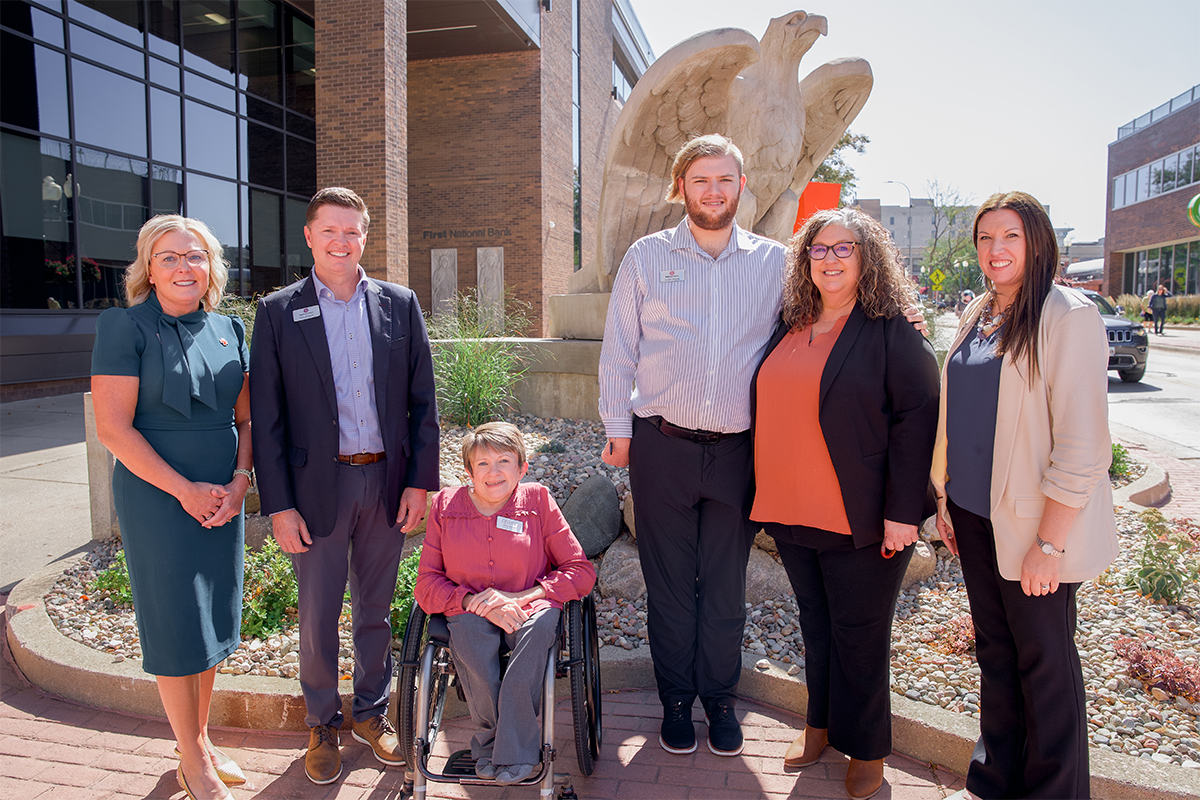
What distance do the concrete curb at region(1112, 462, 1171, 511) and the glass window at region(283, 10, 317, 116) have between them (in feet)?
53.4

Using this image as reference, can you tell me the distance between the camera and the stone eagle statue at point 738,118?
513 cm

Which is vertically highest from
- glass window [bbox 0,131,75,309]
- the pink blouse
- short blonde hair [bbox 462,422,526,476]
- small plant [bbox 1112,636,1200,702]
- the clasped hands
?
glass window [bbox 0,131,75,309]

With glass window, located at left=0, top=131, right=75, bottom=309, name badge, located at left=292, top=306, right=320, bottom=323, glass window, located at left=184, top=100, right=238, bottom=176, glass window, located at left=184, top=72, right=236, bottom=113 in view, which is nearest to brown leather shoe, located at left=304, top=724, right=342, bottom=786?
name badge, located at left=292, top=306, right=320, bottom=323

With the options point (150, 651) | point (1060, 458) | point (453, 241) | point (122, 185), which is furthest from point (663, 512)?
point (453, 241)

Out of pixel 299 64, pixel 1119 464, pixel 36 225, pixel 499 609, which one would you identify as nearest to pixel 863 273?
pixel 499 609

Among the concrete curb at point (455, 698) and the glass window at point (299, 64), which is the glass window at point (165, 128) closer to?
the glass window at point (299, 64)

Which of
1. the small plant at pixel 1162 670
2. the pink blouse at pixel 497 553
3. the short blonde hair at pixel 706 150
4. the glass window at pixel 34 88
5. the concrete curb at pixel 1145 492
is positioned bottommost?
the small plant at pixel 1162 670

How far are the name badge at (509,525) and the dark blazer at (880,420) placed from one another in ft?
3.31

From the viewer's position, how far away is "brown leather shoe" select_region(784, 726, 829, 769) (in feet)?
8.20

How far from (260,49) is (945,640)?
16.7 meters

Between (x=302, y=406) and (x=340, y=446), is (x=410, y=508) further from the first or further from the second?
(x=302, y=406)

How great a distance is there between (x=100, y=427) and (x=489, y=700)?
1.40m

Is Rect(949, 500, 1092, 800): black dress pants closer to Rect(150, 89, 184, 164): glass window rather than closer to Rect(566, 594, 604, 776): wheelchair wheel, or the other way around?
Rect(566, 594, 604, 776): wheelchair wheel

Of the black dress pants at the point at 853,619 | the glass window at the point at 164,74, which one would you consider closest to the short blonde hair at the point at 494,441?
the black dress pants at the point at 853,619
